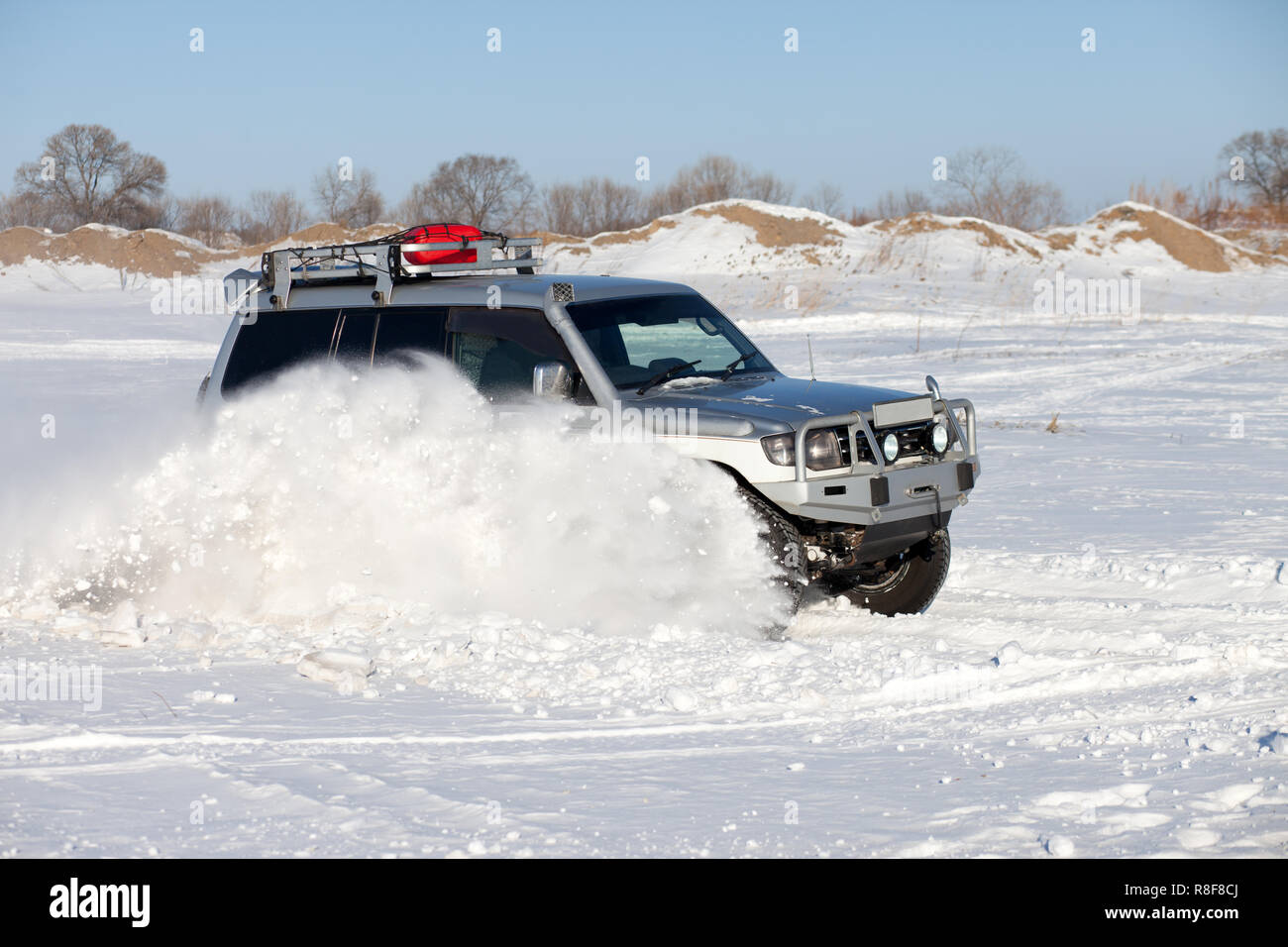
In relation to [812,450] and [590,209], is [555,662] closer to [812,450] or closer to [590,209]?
[812,450]

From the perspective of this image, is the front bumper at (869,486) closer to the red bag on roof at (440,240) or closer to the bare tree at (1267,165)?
the red bag on roof at (440,240)

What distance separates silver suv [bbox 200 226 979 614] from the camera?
6.38m

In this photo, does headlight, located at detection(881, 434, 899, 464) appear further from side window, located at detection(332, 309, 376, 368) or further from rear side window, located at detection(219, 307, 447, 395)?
side window, located at detection(332, 309, 376, 368)

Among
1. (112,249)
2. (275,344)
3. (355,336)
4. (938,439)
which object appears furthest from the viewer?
(112,249)

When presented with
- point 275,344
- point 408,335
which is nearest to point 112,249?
point 275,344

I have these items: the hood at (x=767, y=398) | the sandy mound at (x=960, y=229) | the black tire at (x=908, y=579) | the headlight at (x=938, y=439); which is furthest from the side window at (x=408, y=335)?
the sandy mound at (x=960, y=229)

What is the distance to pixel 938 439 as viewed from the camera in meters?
6.85

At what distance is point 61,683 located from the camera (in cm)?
582

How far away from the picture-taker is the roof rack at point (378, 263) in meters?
7.61

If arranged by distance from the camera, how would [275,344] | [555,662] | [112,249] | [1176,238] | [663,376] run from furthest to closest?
[112,249] → [1176,238] → [275,344] → [663,376] → [555,662]

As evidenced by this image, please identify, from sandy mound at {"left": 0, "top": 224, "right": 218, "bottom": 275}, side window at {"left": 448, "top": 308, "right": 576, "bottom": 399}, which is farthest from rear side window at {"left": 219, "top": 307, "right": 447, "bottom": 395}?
sandy mound at {"left": 0, "top": 224, "right": 218, "bottom": 275}

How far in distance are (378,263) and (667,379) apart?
6.34 ft

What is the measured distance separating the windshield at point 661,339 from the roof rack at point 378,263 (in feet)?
3.16
